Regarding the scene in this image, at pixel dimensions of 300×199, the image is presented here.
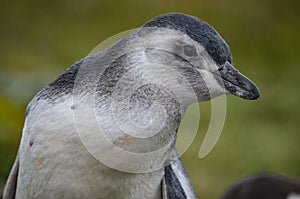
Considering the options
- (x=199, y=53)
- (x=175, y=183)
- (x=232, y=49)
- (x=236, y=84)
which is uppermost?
(x=199, y=53)

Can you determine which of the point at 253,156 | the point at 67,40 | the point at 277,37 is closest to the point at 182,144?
the point at 253,156

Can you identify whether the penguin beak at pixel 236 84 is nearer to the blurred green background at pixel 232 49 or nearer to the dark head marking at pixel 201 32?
the dark head marking at pixel 201 32

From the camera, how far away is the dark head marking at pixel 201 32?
2.62m

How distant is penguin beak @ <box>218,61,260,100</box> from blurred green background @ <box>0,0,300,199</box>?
4636 mm

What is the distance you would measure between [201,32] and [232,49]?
7365mm

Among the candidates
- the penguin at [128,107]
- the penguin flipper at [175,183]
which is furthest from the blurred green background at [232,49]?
the penguin at [128,107]

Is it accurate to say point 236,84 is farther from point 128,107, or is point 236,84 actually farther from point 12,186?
point 12,186

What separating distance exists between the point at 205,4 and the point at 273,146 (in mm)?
2788

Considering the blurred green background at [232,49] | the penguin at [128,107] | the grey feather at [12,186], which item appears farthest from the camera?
the blurred green background at [232,49]

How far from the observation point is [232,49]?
995cm

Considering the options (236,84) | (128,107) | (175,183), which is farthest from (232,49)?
(128,107)

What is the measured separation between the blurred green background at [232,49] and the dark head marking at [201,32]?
4666 millimetres

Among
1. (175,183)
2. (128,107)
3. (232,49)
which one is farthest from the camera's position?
(232,49)

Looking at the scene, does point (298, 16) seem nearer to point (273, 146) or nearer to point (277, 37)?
point (277, 37)
